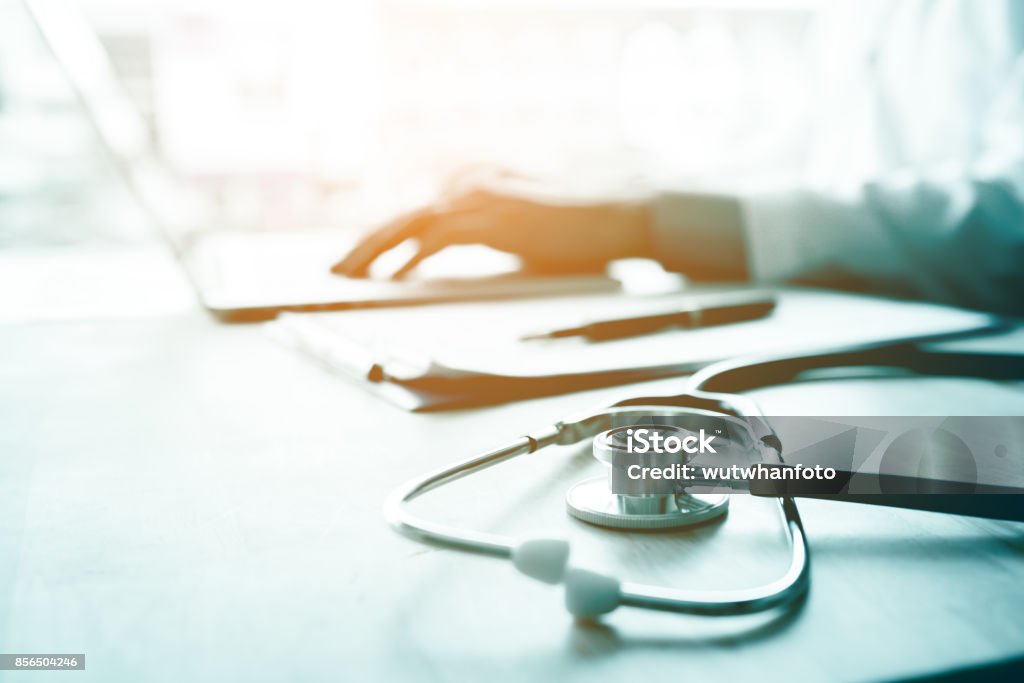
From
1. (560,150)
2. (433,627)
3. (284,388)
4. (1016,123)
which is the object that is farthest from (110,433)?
(560,150)

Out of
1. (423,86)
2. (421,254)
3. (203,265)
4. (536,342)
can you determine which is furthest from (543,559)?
(423,86)

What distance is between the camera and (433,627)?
7.8 inches

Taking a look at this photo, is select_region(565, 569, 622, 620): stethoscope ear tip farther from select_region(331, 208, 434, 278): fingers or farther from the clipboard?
select_region(331, 208, 434, 278): fingers

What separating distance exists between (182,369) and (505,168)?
0.57 m

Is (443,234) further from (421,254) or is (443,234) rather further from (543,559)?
(543,559)

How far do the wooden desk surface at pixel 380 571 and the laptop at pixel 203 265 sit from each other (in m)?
0.36

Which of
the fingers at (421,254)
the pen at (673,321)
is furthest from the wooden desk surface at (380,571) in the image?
the fingers at (421,254)

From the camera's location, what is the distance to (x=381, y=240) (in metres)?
0.88

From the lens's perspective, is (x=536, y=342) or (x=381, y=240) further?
(x=381, y=240)

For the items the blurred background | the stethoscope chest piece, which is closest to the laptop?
the stethoscope chest piece

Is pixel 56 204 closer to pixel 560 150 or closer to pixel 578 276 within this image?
pixel 578 276

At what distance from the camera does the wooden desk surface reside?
18 centimetres

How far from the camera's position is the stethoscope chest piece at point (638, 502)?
252 mm

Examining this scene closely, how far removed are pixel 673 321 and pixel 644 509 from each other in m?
0.36
